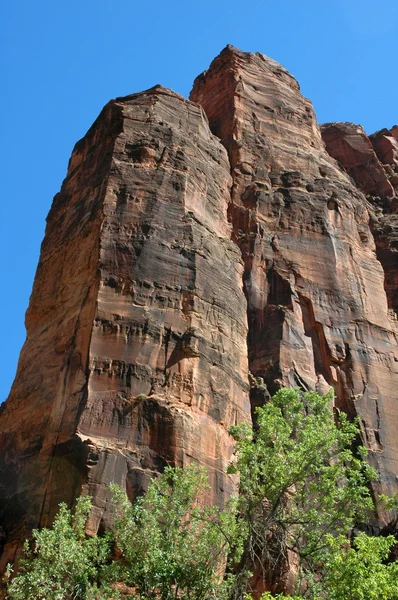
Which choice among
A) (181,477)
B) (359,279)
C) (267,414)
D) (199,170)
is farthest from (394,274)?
(181,477)

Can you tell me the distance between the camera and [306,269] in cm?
4059

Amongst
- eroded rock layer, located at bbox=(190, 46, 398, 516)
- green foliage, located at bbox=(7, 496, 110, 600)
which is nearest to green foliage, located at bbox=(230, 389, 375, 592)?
green foliage, located at bbox=(7, 496, 110, 600)

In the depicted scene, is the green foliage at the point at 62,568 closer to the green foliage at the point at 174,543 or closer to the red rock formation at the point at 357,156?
the green foliage at the point at 174,543

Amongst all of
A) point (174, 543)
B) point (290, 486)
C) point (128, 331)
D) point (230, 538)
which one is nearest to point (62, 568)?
point (174, 543)

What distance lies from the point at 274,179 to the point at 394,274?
923 cm

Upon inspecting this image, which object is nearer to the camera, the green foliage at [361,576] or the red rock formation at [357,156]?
the green foliage at [361,576]

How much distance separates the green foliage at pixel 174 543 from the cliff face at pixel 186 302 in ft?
7.21

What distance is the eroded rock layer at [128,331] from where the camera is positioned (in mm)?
26688

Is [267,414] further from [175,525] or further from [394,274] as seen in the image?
[394,274]

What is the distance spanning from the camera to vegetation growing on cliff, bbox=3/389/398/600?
840 inches

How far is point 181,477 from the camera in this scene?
77.8ft

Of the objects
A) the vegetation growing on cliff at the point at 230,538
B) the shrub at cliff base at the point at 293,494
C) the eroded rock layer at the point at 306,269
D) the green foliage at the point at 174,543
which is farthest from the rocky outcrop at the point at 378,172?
the green foliage at the point at 174,543

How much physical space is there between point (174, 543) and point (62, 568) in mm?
3191

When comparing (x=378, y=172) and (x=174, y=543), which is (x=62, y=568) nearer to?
(x=174, y=543)
